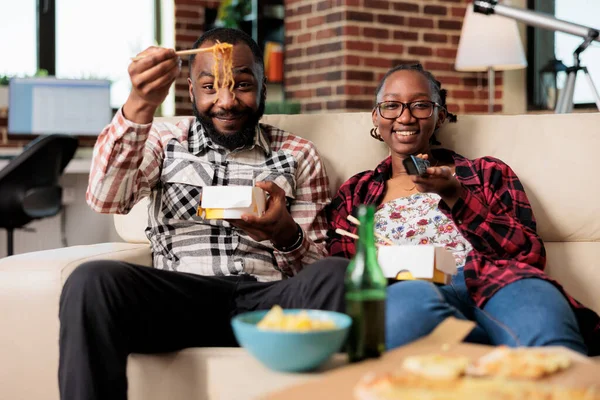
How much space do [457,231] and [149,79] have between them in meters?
0.80

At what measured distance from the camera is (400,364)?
3.51ft

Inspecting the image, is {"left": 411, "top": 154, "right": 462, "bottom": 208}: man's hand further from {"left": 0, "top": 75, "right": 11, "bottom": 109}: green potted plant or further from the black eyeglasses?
{"left": 0, "top": 75, "right": 11, "bottom": 109}: green potted plant

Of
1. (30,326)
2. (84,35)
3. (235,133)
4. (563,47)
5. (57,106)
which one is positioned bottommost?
(30,326)

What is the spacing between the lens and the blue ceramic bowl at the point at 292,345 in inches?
40.8

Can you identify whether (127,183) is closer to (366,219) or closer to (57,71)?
(366,219)

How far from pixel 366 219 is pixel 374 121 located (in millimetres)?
995

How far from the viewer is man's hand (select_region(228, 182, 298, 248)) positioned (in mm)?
1624

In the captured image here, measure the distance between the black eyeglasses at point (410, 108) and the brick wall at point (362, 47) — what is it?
1.91 metres

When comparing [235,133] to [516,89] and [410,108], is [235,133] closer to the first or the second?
[410,108]

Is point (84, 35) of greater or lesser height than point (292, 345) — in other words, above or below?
above

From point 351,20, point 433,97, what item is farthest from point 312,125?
point 351,20

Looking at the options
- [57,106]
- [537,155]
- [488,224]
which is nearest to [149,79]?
[488,224]

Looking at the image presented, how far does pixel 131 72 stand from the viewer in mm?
1598

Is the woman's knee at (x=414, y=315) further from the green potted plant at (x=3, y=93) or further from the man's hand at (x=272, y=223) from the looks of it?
the green potted plant at (x=3, y=93)
